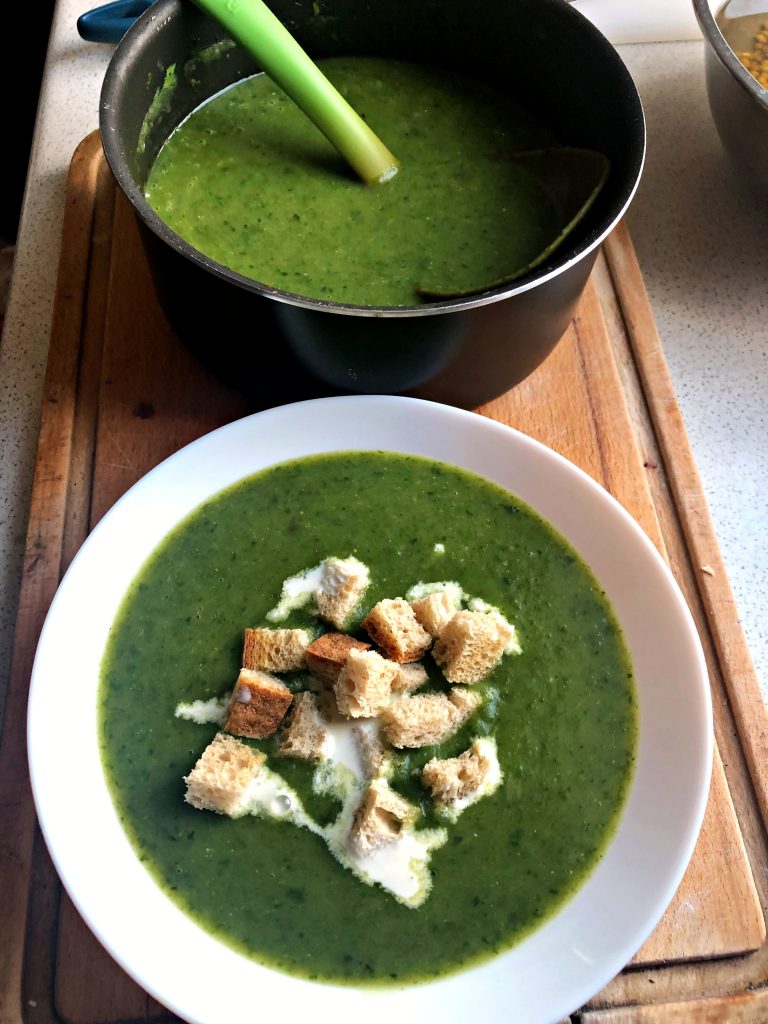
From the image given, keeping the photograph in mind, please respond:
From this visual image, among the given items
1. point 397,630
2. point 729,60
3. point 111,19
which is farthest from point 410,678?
point 111,19

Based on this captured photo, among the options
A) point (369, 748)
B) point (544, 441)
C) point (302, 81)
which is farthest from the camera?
point (544, 441)

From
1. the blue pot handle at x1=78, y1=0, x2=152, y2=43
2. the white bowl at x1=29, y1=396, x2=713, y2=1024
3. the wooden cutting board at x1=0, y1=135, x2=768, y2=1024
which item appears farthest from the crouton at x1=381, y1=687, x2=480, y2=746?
the blue pot handle at x1=78, y1=0, x2=152, y2=43

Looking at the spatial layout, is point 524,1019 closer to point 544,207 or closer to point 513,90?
point 544,207

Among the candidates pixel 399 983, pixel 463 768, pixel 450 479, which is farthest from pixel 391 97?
pixel 399 983

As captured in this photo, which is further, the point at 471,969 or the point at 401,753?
the point at 401,753

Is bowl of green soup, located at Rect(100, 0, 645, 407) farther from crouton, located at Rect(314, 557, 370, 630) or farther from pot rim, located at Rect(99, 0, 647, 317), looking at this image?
crouton, located at Rect(314, 557, 370, 630)

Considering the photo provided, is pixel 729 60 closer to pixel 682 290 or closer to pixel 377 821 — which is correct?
pixel 682 290

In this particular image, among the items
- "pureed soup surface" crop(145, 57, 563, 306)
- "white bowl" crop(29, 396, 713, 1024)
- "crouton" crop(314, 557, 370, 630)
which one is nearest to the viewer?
"white bowl" crop(29, 396, 713, 1024)
